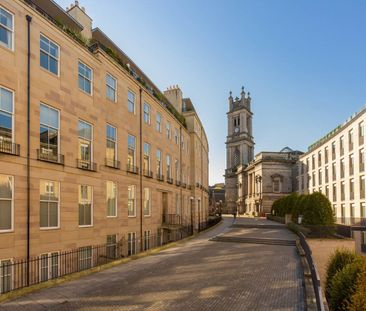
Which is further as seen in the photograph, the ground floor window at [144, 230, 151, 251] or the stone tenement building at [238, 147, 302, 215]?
the stone tenement building at [238, 147, 302, 215]

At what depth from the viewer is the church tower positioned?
10531 cm

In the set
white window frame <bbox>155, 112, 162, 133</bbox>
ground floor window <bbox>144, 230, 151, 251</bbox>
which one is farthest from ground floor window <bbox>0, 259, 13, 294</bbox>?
white window frame <bbox>155, 112, 162, 133</bbox>

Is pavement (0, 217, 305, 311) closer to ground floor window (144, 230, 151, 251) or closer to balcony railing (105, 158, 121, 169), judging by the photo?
balcony railing (105, 158, 121, 169)

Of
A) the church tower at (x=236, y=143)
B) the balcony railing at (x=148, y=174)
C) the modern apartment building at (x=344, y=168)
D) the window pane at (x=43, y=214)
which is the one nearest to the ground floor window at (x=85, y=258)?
the window pane at (x=43, y=214)

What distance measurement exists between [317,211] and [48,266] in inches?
1071

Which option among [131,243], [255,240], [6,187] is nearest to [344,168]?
[255,240]

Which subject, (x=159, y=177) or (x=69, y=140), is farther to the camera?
(x=159, y=177)

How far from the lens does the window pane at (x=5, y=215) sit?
12.9 m

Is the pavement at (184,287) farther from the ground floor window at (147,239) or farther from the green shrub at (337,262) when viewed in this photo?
the ground floor window at (147,239)

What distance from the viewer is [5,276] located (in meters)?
12.8

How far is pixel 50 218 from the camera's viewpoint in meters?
15.4

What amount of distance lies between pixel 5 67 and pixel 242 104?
100 metres

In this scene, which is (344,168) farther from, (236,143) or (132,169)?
(236,143)

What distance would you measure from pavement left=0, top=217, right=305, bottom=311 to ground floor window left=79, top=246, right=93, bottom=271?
2693mm
